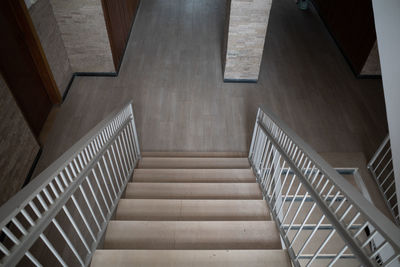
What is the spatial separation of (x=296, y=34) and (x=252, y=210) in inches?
217

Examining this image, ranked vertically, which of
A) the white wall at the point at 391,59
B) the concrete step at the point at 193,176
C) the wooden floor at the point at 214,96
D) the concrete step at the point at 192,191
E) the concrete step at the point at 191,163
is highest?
the white wall at the point at 391,59

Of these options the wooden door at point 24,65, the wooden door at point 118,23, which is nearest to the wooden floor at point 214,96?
the wooden door at point 118,23

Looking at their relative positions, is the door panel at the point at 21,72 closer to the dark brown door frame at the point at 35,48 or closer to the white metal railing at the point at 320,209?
the dark brown door frame at the point at 35,48

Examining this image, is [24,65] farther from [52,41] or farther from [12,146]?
[12,146]

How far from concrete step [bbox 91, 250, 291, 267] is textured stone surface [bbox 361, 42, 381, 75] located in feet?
15.1

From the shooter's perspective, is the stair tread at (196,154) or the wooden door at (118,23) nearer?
the stair tread at (196,154)

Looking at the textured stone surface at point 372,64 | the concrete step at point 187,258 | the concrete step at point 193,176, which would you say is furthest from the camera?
the textured stone surface at point 372,64

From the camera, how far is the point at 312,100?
4590 millimetres

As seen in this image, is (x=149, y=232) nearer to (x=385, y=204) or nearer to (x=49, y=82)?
(x=385, y=204)

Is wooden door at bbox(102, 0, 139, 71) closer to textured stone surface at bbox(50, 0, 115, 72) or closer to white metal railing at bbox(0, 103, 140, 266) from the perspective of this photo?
textured stone surface at bbox(50, 0, 115, 72)

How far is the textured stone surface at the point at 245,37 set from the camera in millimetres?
3898

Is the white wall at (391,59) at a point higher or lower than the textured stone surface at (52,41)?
higher

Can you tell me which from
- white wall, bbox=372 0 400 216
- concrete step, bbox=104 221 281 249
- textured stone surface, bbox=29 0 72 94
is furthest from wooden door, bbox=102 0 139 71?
white wall, bbox=372 0 400 216

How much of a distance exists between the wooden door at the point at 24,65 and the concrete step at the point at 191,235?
2459mm
